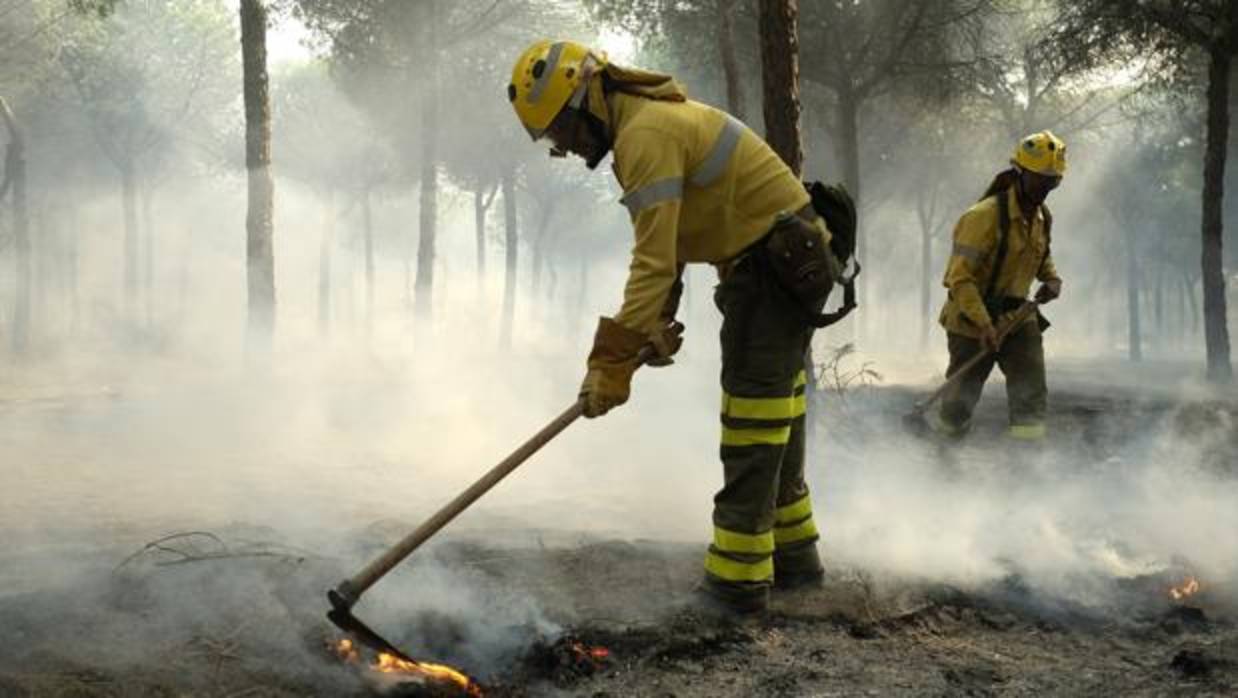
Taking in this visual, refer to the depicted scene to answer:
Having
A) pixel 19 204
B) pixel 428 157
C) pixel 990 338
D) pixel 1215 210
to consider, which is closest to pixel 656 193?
pixel 990 338

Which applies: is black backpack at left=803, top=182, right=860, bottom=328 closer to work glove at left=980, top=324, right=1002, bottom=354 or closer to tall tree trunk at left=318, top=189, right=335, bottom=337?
work glove at left=980, top=324, right=1002, bottom=354

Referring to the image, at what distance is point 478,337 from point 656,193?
28081 millimetres

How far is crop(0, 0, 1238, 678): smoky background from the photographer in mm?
5137

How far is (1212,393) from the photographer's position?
1367 centimetres

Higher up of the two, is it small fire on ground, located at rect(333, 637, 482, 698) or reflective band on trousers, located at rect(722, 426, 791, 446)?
reflective band on trousers, located at rect(722, 426, 791, 446)

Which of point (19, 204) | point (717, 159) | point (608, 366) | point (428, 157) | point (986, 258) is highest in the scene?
point (428, 157)

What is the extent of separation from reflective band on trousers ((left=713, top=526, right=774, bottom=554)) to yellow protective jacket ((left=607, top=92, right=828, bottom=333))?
31.5 inches

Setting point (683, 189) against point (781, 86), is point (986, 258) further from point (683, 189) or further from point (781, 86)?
point (683, 189)

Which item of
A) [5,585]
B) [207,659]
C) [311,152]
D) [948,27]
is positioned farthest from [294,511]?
[311,152]

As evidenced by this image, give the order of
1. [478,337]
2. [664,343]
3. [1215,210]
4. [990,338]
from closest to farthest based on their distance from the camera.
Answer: [664,343], [990,338], [1215,210], [478,337]

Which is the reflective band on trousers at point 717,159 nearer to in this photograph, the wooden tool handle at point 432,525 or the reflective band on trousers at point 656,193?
the reflective band on trousers at point 656,193

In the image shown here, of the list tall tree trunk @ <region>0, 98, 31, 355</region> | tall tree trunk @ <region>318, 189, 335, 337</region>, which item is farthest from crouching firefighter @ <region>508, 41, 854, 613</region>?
tall tree trunk @ <region>318, 189, 335, 337</region>

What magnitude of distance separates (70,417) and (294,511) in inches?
266

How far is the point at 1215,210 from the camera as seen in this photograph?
13.7 metres
